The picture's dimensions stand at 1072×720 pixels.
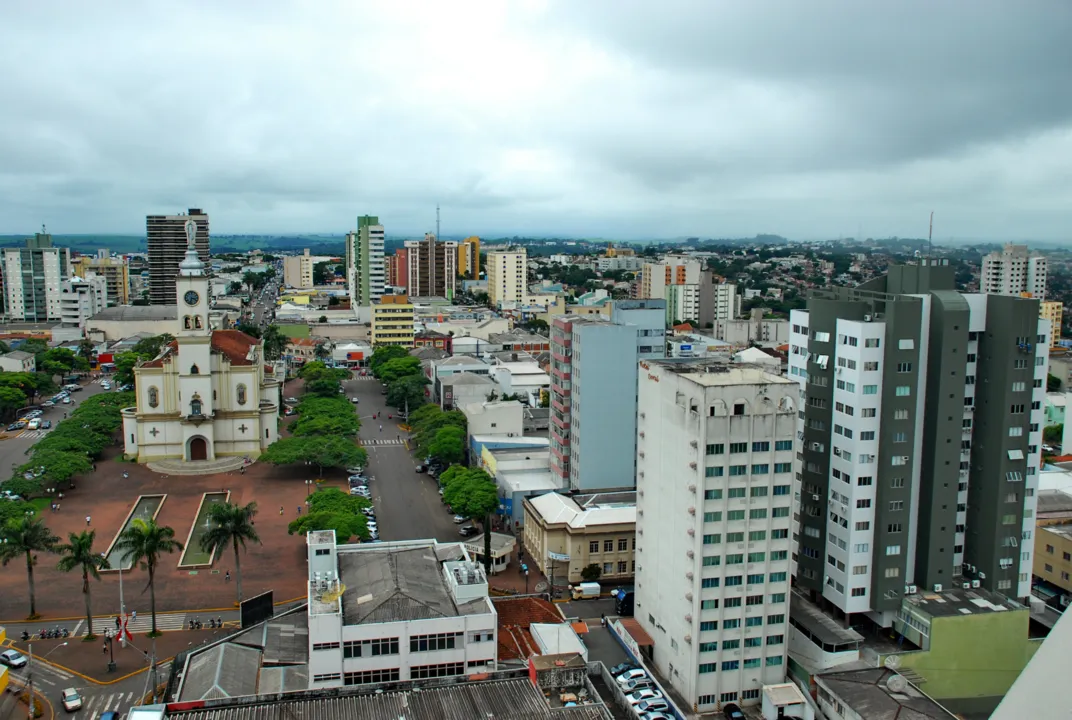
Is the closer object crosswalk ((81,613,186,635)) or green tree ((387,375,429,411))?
crosswalk ((81,613,186,635))

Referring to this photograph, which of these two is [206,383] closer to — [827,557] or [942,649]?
[827,557]

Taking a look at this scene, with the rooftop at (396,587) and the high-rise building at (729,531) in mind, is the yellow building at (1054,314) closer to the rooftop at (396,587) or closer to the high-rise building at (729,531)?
the high-rise building at (729,531)

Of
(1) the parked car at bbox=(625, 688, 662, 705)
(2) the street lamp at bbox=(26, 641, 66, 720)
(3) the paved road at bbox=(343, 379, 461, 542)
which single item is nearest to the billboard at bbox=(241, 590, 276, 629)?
(2) the street lamp at bbox=(26, 641, 66, 720)

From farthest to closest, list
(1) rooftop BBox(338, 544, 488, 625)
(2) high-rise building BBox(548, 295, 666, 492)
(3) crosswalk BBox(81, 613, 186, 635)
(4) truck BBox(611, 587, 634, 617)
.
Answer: (2) high-rise building BBox(548, 295, 666, 492) < (4) truck BBox(611, 587, 634, 617) < (3) crosswalk BBox(81, 613, 186, 635) < (1) rooftop BBox(338, 544, 488, 625)

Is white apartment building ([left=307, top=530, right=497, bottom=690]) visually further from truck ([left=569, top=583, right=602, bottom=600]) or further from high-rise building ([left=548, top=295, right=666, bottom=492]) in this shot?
high-rise building ([left=548, top=295, right=666, bottom=492])

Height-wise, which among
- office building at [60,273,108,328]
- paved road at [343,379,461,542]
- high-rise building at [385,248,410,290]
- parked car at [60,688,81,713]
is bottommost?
parked car at [60,688,81,713]

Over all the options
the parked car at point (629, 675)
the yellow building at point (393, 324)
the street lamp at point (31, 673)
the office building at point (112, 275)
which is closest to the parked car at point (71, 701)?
the street lamp at point (31, 673)
